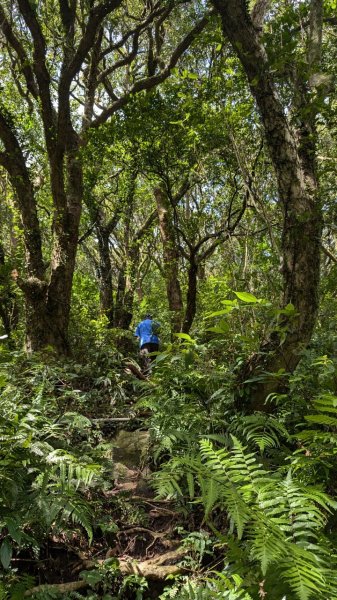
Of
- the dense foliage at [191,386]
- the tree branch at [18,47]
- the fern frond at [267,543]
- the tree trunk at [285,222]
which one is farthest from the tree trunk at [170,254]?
the fern frond at [267,543]

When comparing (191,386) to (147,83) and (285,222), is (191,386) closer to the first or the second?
(285,222)

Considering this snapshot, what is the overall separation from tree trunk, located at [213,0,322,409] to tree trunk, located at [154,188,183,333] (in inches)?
209

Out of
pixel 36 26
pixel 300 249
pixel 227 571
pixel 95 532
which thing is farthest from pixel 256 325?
pixel 36 26

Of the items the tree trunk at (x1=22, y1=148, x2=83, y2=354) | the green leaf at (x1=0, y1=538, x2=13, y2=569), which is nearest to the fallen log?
the green leaf at (x1=0, y1=538, x2=13, y2=569)

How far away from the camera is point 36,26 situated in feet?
20.5

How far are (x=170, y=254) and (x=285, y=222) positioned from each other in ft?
19.9

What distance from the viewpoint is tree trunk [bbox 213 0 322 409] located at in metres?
3.59

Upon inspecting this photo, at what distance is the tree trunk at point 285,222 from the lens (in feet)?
11.8

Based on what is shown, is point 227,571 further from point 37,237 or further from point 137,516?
point 37,237

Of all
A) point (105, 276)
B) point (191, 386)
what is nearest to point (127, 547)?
point (191, 386)

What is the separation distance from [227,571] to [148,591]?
994mm

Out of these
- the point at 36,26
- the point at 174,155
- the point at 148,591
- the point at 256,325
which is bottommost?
the point at 148,591

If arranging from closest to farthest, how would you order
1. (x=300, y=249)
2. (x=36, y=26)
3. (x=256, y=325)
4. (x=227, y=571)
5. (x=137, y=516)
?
(x=227, y=571) < (x=137, y=516) < (x=300, y=249) < (x=256, y=325) < (x=36, y=26)

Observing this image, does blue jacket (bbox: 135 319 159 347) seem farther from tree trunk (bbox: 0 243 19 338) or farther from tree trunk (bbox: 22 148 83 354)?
tree trunk (bbox: 0 243 19 338)
